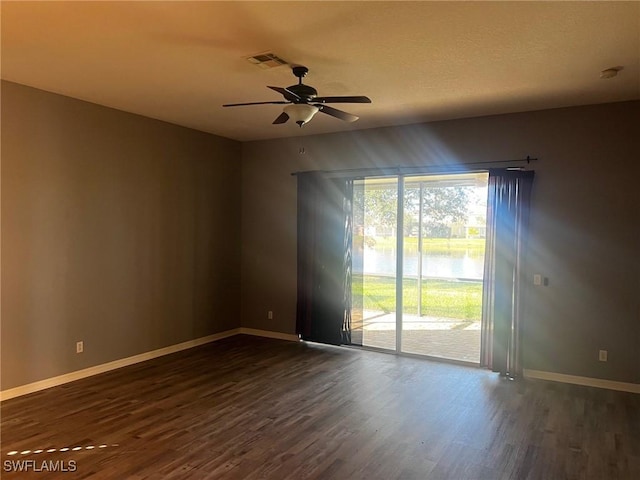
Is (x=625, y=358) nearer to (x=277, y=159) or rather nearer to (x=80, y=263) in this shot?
(x=277, y=159)

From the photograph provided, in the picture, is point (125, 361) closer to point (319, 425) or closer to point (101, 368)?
point (101, 368)

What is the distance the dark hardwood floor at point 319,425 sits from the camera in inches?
114

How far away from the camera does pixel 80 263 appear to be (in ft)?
15.1

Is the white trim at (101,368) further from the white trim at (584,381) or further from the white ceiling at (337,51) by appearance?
the white trim at (584,381)

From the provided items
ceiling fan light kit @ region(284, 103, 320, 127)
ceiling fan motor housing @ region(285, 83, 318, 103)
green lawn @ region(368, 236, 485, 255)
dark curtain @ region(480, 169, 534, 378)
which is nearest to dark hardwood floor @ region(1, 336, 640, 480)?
dark curtain @ region(480, 169, 534, 378)

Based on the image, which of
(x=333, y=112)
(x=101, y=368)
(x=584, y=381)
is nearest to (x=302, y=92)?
(x=333, y=112)

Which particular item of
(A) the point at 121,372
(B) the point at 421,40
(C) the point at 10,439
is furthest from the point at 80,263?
(B) the point at 421,40

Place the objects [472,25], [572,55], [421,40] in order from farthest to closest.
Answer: [572,55] → [421,40] → [472,25]

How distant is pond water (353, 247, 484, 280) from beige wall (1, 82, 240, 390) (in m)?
2.05

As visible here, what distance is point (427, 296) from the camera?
5.65 metres

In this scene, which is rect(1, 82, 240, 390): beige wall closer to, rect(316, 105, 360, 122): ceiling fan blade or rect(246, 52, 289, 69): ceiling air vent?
rect(246, 52, 289, 69): ceiling air vent

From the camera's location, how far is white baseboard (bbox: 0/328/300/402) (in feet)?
13.5

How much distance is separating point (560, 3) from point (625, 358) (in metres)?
3.53

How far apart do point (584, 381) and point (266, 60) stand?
14.2 feet
